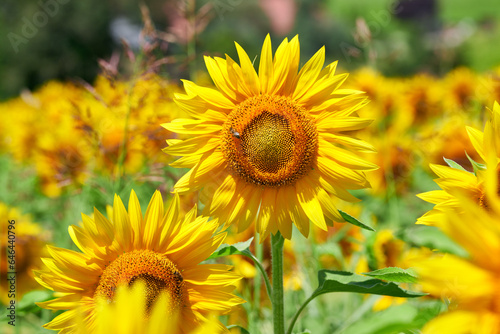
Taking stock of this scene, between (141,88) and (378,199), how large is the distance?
200 centimetres

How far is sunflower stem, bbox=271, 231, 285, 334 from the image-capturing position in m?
1.06

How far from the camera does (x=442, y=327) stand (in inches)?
21.6

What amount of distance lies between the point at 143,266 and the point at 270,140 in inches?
17.1

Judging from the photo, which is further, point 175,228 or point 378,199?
point 378,199

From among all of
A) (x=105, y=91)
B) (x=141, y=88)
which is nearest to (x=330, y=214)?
(x=141, y=88)

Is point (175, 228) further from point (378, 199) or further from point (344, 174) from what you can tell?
point (378, 199)

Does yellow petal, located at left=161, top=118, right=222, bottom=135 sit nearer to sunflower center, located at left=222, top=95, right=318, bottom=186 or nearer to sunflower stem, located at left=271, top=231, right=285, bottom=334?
sunflower center, located at left=222, top=95, right=318, bottom=186

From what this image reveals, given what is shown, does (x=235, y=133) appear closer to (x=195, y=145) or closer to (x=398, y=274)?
(x=195, y=145)

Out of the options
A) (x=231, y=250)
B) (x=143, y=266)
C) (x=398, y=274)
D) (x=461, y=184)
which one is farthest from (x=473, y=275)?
(x=143, y=266)

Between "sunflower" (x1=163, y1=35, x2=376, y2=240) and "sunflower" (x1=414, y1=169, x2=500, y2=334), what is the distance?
0.49 metres

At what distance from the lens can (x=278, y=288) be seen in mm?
1061

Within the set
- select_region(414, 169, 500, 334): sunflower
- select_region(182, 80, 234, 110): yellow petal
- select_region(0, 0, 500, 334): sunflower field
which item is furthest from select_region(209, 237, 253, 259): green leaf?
select_region(414, 169, 500, 334): sunflower

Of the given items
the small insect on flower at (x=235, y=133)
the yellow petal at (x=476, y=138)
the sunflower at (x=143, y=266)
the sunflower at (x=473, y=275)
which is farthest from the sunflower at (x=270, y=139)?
the sunflower at (x=473, y=275)

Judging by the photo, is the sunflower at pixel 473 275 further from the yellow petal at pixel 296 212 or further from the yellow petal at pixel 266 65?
the yellow petal at pixel 266 65
